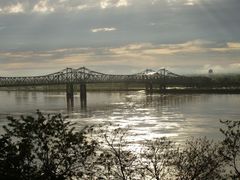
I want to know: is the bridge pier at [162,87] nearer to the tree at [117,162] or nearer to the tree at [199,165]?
the tree at [117,162]

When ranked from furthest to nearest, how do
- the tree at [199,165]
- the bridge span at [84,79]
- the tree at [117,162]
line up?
the bridge span at [84,79] < the tree at [199,165] < the tree at [117,162]

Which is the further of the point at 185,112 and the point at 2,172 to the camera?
the point at 185,112

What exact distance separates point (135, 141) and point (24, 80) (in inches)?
3068

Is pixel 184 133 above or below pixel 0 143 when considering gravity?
below

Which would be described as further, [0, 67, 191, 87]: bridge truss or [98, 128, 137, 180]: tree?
[0, 67, 191, 87]: bridge truss

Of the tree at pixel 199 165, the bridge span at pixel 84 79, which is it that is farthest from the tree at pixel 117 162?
the bridge span at pixel 84 79

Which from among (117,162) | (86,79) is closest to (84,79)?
(86,79)

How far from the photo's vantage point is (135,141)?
34.2 m

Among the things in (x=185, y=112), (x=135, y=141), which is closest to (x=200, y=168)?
(x=135, y=141)

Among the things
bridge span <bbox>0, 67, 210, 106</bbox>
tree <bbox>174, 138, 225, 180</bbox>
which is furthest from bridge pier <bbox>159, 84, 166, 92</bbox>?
tree <bbox>174, 138, 225, 180</bbox>

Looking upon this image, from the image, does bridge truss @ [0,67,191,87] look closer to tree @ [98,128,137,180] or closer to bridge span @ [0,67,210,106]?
bridge span @ [0,67,210,106]

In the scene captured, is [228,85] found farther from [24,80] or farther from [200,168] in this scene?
[200,168]

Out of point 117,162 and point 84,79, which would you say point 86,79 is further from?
point 117,162

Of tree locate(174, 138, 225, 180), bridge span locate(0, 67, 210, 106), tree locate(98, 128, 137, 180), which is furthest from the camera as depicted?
bridge span locate(0, 67, 210, 106)
